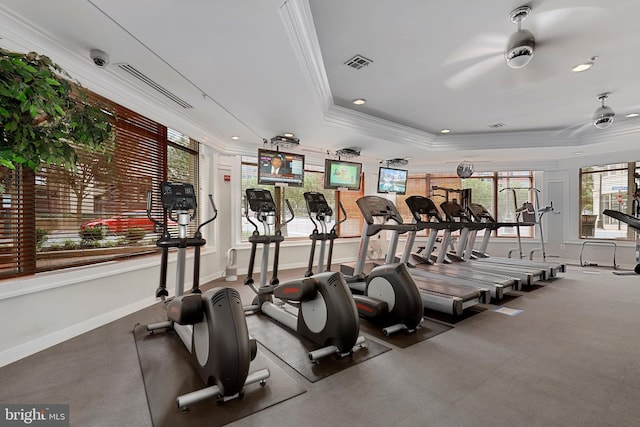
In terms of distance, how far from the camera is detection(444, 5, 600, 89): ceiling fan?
2609 mm

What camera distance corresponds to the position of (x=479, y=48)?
319cm

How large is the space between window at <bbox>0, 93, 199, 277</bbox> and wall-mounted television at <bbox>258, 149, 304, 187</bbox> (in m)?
1.36

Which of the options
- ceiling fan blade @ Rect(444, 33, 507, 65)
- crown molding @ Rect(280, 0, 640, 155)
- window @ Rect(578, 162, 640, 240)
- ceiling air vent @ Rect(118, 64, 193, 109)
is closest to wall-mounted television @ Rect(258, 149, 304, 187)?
crown molding @ Rect(280, 0, 640, 155)

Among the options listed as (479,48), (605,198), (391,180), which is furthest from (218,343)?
(605,198)

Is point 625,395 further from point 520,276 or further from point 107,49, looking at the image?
point 107,49

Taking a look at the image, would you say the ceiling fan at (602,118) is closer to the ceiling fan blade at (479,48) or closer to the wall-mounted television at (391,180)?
the ceiling fan blade at (479,48)

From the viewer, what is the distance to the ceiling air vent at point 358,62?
341 centimetres

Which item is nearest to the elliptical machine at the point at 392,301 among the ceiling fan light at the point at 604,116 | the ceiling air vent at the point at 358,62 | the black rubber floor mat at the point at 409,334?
the black rubber floor mat at the point at 409,334

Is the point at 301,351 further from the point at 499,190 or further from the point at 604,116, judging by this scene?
the point at 499,190

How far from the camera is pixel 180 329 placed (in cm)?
287

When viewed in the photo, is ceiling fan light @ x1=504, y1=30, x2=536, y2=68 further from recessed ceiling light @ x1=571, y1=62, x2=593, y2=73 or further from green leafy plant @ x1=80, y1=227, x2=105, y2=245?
green leafy plant @ x1=80, y1=227, x2=105, y2=245

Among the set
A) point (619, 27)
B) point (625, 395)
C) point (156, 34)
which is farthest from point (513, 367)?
point (156, 34)

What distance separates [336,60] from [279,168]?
2.47 meters

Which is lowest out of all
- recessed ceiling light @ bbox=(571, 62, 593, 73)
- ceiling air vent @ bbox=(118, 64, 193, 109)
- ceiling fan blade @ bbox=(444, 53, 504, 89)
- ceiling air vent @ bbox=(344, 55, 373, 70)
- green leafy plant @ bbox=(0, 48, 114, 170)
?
green leafy plant @ bbox=(0, 48, 114, 170)
